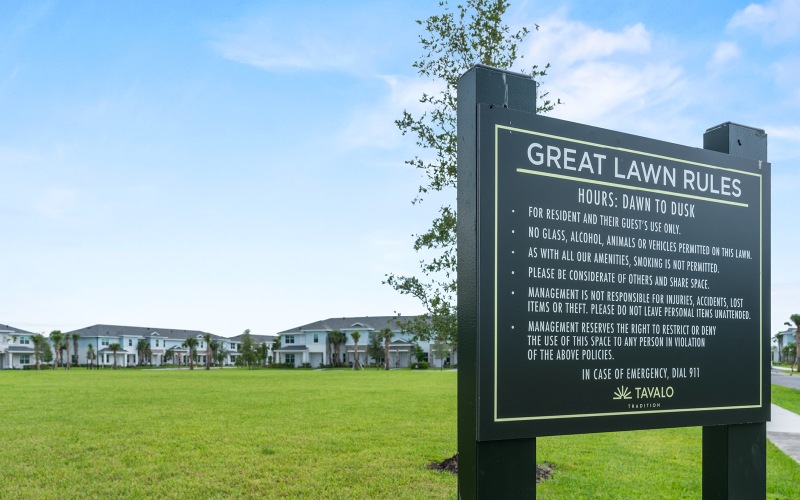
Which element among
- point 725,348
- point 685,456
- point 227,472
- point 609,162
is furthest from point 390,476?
point 609,162

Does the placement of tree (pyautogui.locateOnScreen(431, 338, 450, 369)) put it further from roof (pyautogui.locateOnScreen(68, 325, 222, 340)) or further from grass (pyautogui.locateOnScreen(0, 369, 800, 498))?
roof (pyautogui.locateOnScreen(68, 325, 222, 340))

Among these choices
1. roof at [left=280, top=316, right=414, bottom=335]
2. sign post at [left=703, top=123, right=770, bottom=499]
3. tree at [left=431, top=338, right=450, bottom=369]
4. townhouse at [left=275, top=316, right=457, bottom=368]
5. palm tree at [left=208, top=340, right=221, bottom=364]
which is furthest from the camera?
palm tree at [left=208, top=340, right=221, bottom=364]

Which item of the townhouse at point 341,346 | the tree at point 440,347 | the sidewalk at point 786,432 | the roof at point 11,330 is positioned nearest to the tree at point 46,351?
the roof at point 11,330

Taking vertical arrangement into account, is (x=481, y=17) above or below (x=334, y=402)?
above

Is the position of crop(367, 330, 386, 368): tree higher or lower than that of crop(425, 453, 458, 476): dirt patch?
lower

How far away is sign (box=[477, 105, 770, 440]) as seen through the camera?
3949mm

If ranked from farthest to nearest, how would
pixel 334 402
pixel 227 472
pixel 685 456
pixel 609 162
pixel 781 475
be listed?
pixel 334 402, pixel 685 456, pixel 227 472, pixel 781 475, pixel 609 162

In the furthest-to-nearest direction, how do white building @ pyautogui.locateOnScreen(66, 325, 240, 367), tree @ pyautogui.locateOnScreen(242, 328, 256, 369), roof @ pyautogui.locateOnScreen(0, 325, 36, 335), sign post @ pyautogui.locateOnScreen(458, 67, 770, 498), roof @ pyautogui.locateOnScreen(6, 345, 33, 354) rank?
white building @ pyautogui.locateOnScreen(66, 325, 240, 367) → roof @ pyautogui.locateOnScreen(0, 325, 36, 335) → roof @ pyautogui.locateOnScreen(6, 345, 33, 354) → tree @ pyautogui.locateOnScreen(242, 328, 256, 369) → sign post @ pyautogui.locateOnScreen(458, 67, 770, 498)

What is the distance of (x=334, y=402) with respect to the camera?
22.6 metres

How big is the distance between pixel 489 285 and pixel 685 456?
10.1 metres

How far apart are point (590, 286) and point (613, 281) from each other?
21 centimetres

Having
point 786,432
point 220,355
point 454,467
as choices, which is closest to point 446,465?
point 454,467

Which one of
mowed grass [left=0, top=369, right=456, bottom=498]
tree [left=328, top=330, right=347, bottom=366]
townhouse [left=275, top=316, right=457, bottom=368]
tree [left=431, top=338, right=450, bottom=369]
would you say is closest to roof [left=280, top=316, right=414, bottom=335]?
townhouse [left=275, top=316, right=457, bottom=368]

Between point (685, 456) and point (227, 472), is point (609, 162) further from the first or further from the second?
point (685, 456)
